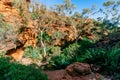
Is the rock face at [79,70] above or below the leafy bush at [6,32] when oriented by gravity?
below

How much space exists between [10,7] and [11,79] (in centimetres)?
1664

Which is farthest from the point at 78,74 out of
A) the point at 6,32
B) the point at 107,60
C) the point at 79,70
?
the point at 6,32

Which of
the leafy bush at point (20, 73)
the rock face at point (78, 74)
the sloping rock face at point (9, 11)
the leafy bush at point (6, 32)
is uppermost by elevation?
the sloping rock face at point (9, 11)

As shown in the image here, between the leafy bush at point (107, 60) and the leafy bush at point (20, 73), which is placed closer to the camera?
the leafy bush at point (20, 73)

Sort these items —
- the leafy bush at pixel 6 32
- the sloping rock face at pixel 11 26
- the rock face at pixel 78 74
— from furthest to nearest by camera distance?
1. the sloping rock face at pixel 11 26
2. the leafy bush at pixel 6 32
3. the rock face at pixel 78 74

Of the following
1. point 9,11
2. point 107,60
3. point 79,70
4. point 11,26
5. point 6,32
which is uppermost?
point 9,11

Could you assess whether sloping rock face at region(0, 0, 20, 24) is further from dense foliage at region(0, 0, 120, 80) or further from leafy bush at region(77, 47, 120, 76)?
leafy bush at region(77, 47, 120, 76)

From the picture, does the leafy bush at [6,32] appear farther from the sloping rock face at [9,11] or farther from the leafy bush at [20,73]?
the leafy bush at [20,73]

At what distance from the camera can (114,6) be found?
25281 mm

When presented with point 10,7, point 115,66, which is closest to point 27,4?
point 10,7

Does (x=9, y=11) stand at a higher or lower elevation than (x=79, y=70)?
higher

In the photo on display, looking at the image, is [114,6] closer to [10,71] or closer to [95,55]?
[95,55]

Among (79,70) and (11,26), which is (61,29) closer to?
(11,26)

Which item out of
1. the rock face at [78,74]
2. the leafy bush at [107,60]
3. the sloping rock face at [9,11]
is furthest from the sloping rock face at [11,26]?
the rock face at [78,74]
